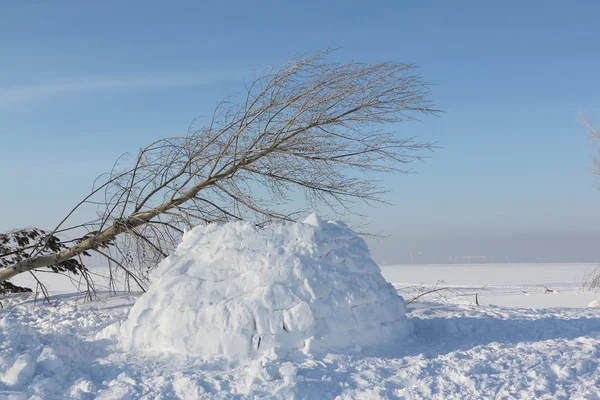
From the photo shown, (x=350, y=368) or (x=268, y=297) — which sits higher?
(x=268, y=297)

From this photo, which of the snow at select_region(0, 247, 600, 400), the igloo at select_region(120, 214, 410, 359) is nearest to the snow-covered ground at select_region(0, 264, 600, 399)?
the snow at select_region(0, 247, 600, 400)

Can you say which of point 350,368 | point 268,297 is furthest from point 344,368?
point 268,297

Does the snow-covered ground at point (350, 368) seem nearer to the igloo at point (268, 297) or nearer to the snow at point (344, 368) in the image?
the snow at point (344, 368)

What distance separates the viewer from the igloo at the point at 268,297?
464 centimetres

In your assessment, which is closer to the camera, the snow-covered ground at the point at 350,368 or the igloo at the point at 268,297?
the snow-covered ground at the point at 350,368

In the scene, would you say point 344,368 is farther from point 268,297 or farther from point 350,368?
point 268,297

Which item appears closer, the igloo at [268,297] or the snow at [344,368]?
the snow at [344,368]

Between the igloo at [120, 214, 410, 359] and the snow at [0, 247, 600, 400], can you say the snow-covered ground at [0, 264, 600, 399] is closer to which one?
the snow at [0, 247, 600, 400]

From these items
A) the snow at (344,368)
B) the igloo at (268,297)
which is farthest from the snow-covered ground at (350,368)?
the igloo at (268,297)

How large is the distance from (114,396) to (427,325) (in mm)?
3414

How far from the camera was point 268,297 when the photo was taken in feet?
15.5

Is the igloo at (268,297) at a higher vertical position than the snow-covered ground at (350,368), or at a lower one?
higher

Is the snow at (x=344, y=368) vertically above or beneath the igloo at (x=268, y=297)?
beneath

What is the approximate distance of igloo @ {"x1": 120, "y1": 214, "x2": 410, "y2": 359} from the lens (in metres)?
4.64
